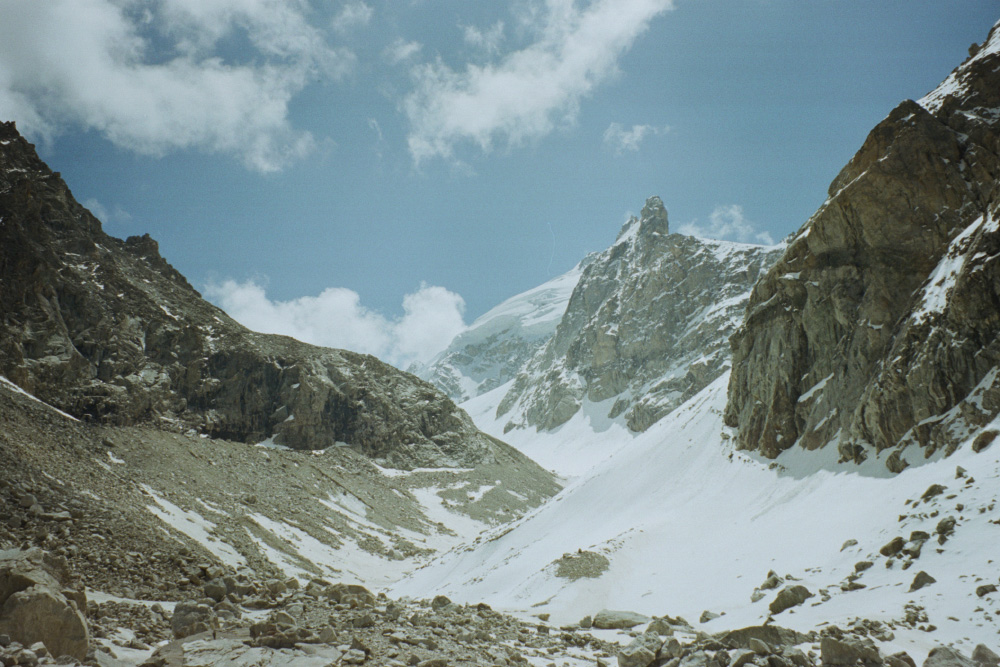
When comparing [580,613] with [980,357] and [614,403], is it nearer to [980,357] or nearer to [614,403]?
[980,357]

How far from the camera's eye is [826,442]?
24.2 m

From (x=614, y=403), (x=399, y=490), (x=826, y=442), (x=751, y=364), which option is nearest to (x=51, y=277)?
(x=399, y=490)

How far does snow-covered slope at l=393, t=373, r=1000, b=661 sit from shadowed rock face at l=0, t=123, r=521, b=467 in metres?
34.4

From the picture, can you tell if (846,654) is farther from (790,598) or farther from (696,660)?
(790,598)

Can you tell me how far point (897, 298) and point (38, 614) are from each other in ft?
93.0

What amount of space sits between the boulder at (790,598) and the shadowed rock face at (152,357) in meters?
49.3

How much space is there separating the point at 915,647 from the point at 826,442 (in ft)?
53.7

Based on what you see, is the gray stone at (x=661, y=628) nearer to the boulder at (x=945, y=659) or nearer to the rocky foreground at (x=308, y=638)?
the rocky foreground at (x=308, y=638)

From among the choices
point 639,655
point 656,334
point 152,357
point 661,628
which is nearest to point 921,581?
point 661,628

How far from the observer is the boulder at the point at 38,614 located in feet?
22.8

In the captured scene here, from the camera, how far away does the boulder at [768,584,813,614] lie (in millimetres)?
14164

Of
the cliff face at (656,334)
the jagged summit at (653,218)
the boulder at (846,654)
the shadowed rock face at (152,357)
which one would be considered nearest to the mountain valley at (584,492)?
the boulder at (846,654)

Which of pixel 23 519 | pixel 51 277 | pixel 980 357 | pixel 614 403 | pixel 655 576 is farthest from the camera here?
pixel 614 403

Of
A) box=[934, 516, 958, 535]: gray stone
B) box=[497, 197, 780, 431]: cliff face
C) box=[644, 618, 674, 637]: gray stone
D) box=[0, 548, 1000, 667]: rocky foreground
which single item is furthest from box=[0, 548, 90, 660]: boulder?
box=[497, 197, 780, 431]: cliff face
